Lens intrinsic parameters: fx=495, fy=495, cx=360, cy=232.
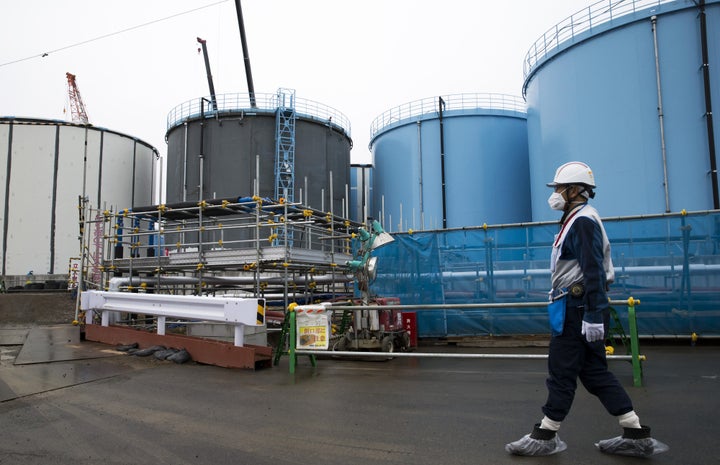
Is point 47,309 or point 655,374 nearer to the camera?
point 655,374

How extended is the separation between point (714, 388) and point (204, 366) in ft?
21.8

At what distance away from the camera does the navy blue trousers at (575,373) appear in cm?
352

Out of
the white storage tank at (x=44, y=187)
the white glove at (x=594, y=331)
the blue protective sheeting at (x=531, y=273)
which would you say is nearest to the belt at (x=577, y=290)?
the white glove at (x=594, y=331)

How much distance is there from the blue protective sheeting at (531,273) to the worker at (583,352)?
6589 mm

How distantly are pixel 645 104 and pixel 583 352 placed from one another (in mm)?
13071

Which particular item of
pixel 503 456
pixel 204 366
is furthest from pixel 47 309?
pixel 503 456

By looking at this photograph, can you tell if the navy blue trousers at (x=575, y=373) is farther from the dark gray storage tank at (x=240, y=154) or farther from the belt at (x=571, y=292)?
the dark gray storage tank at (x=240, y=154)

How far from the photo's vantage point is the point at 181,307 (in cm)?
809

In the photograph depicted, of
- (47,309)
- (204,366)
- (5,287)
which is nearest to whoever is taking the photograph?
(204,366)

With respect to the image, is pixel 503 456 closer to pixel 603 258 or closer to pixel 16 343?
pixel 603 258

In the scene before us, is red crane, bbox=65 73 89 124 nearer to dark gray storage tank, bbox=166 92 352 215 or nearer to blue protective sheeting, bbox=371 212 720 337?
dark gray storage tank, bbox=166 92 352 215

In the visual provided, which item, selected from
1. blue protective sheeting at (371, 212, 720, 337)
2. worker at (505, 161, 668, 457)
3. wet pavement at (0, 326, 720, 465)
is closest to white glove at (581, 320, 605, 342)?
worker at (505, 161, 668, 457)

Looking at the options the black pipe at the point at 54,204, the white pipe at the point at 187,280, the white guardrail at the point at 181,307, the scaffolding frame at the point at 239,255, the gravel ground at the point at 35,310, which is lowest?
the gravel ground at the point at 35,310

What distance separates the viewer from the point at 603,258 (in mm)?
3676
